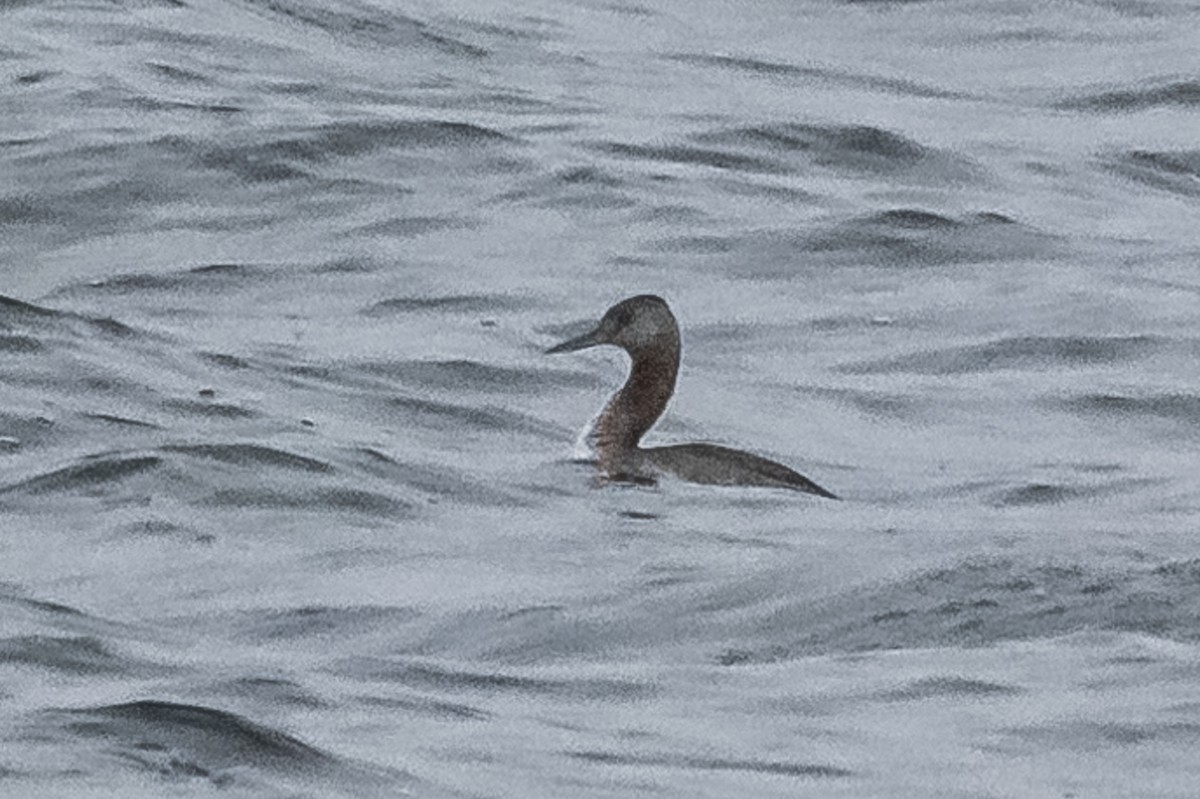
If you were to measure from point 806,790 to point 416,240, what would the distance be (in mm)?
8991

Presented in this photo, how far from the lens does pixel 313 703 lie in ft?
32.0

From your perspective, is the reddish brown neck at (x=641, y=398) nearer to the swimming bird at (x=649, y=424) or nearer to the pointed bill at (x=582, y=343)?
the swimming bird at (x=649, y=424)

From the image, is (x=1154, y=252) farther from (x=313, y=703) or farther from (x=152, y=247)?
(x=313, y=703)

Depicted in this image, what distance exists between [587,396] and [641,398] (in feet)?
4.42

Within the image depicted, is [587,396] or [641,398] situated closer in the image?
[641,398]

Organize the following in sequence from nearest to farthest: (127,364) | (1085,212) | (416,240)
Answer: (127,364), (416,240), (1085,212)

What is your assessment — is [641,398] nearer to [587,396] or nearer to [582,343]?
[582,343]

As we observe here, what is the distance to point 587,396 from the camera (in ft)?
49.6

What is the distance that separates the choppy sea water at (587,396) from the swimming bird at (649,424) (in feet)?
0.29

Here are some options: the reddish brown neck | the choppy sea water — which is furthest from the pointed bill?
the choppy sea water

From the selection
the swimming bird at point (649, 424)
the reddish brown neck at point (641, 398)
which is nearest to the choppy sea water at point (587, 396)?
the swimming bird at point (649, 424)

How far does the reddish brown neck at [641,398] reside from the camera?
13500mm

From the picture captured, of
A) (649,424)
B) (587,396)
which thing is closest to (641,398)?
(649,424)

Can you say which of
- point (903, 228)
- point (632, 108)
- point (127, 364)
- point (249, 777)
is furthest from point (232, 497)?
point (632, 108)
